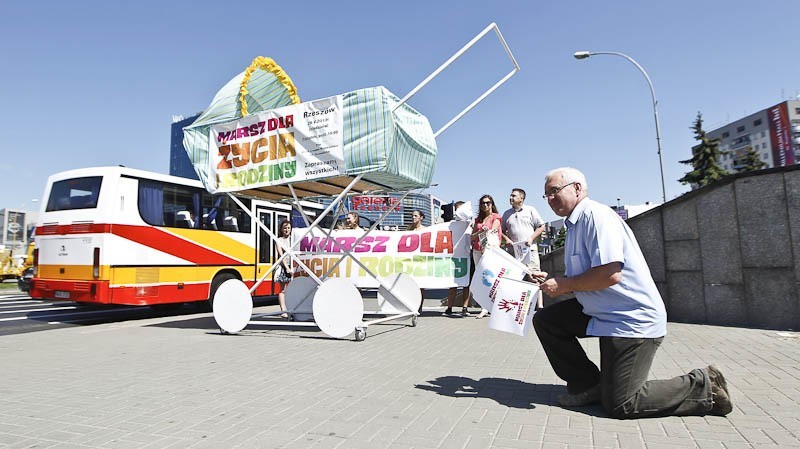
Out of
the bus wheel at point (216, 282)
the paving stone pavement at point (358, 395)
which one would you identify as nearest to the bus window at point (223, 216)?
the bus wheel at point (216, 282)

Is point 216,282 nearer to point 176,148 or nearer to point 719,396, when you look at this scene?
point 719,396

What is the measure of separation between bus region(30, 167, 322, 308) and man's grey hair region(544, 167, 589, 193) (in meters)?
8.80

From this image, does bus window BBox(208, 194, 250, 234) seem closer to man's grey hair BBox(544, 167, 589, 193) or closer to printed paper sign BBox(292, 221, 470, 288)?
printed paper sign BBox(292, 221, 470, 288)

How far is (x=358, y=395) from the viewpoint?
12.0ft

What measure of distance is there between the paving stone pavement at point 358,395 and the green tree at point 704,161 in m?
39.7

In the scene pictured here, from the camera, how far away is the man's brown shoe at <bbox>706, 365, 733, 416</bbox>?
2.94 metres

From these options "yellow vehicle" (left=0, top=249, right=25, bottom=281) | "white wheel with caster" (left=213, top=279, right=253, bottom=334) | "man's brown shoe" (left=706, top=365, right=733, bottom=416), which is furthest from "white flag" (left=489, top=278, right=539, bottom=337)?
"yellow vehicle" (left=0, top=249, right=25, bottom=281)

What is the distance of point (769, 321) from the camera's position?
21.3 feet

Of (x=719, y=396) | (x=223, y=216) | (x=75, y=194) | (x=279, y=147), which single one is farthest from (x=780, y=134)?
(x=75, y=194)

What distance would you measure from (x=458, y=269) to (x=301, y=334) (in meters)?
3.70

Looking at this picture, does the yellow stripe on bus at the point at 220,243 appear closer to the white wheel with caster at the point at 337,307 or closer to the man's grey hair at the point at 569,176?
the white wheel with caster at the point at 337,307

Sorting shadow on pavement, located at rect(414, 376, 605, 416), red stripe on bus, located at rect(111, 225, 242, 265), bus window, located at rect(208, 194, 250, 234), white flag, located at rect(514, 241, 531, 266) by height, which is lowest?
shadow on pavement, located at rect(414, 376, 605, 416)

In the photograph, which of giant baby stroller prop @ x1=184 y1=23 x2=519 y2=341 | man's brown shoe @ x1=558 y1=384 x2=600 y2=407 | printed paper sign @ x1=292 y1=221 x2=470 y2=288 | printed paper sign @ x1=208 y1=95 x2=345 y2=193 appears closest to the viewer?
man's brown shoe @ x1=558 y1=384 x2=600 y2=407

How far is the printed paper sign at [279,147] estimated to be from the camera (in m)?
6.04
